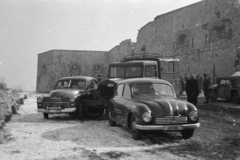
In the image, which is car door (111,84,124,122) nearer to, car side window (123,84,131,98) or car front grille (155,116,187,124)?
car side window (123,84,131,98)

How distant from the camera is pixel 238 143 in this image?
6.29 m

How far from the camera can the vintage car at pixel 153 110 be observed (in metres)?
6.23

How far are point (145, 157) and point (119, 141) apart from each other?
1.47 meters

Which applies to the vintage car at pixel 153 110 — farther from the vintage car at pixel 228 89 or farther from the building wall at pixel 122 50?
the building wall at pixel 122 50

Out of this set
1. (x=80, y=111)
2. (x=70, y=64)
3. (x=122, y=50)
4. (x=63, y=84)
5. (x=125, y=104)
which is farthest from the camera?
(x=70, y=64)

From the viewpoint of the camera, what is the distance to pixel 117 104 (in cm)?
794

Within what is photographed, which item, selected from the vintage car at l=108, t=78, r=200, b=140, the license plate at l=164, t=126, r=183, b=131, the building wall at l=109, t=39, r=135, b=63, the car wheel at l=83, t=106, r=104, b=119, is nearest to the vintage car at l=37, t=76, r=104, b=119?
the car wheel at l=83, t=106, r=104, b=119

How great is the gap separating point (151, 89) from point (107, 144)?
2096 mm

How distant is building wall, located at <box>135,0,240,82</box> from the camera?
22938mm

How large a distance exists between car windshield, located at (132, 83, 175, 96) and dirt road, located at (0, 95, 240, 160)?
1100 millimetres

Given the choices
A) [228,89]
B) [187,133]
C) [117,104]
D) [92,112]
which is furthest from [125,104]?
[228,89]


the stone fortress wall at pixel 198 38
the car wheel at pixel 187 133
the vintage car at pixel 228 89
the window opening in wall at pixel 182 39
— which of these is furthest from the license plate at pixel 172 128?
the window opening in wall at pixel 182 39

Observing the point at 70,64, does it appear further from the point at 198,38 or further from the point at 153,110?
the point at 153,110

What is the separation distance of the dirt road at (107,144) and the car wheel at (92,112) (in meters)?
1.76
